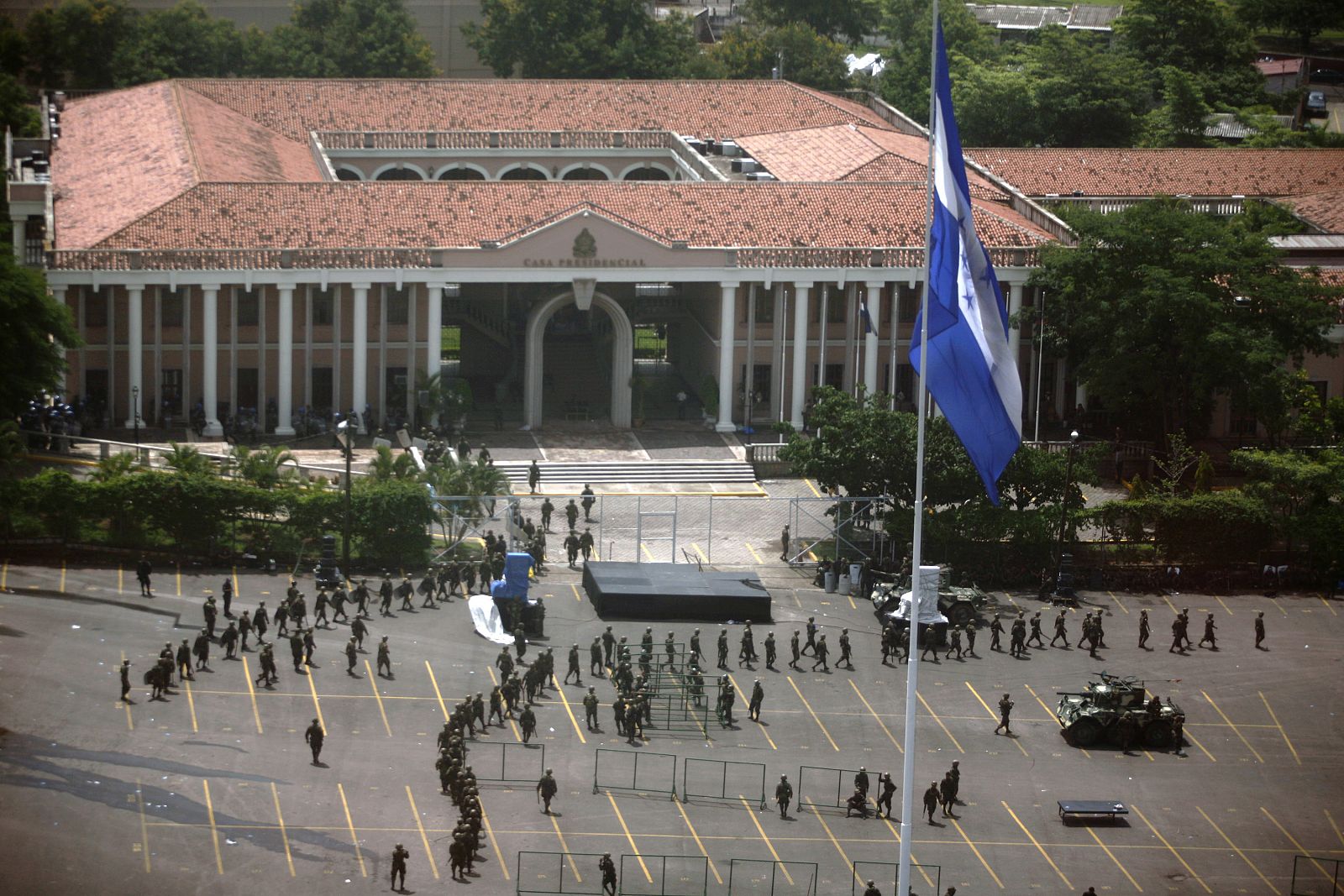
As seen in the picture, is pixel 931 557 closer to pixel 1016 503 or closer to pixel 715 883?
pixel 1016 503

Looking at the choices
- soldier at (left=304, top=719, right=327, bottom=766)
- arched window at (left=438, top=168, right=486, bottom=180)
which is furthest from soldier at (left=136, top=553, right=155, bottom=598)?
arched window at (left=438, top=168, right=486, bottom=180)

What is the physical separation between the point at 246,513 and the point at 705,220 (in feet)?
81.6

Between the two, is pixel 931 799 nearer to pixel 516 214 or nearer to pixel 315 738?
pixel 315 738

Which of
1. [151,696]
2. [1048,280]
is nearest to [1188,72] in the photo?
[1048,280]

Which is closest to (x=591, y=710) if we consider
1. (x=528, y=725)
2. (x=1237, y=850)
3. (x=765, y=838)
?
(x=528, y=725)

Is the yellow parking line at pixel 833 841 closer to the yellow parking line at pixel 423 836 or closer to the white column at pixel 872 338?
the yellow parking line at pixel 423 836

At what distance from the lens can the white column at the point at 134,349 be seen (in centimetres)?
8081

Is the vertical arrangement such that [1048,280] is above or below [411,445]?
above

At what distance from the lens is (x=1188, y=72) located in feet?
427

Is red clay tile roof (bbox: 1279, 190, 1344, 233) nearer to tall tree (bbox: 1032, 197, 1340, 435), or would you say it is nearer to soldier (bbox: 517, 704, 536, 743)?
tall tree (bbox: 1032, 197, 1340, 435)

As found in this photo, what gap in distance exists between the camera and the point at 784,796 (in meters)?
51.9

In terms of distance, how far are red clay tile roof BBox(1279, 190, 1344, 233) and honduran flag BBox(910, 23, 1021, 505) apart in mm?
63479

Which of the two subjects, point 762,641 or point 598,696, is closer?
point 598,696

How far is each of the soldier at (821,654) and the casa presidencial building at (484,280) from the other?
1665cm
